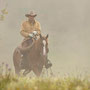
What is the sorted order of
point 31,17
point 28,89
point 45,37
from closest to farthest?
point 28,89 → point 45,37 → point 31,17

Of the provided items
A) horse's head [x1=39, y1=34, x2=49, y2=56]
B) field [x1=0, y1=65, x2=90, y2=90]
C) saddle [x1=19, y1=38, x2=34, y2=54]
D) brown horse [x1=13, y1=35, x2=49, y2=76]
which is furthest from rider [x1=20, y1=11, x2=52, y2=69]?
field [x1=0, y1=65, x2=90, y2=90]

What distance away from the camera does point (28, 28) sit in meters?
16.0

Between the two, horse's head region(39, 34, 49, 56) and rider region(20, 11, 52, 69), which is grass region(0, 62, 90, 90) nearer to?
horse's head region(39, 34, 49, 56)

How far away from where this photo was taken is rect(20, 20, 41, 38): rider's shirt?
15.8 meters

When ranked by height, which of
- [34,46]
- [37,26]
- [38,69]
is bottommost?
[38,69]

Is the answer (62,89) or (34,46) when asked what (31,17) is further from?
(62,89)

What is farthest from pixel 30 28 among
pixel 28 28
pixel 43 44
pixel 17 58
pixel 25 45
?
pixel 43 44

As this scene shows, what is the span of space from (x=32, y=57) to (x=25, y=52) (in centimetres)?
62

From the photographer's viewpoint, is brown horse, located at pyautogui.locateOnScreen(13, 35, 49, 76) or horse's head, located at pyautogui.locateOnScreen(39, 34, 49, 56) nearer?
horse's head, located at pyautogui.locateOnScreen(39, 34, 49, 56)

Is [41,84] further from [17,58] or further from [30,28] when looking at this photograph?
[17,58]

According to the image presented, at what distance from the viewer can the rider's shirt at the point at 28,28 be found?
15.8 meters

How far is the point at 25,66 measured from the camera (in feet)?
51.6

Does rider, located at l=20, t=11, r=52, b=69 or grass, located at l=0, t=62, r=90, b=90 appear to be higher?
rider, located at l=20, t=11, r=52, b=69

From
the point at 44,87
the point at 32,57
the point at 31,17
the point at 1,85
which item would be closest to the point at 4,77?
the point at 1,85
